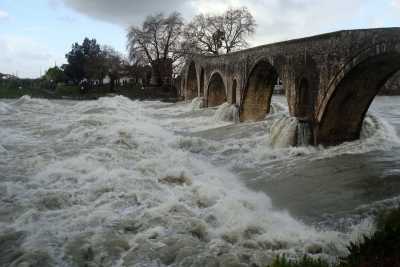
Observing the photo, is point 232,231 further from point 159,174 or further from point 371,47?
point 371,47

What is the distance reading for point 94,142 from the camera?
1482 centimetres

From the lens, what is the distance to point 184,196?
895cm

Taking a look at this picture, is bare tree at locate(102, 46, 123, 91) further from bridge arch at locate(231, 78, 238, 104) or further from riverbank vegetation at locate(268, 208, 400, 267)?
riverbank vegetation at locate(268, 208, 400, 267)

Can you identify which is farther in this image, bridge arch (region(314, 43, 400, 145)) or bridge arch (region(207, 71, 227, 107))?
bridge arch (region(207, 71, 227, 107))

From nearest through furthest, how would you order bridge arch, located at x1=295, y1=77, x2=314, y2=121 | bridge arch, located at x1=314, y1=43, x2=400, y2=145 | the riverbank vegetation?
the riverbank vegetation
bridge arch, located at x1=314, y1=43, x2=400, y2=145
bridge arch, located at x1=295, y1=77, x2=314, y2=121

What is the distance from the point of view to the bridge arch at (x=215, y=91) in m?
33.5

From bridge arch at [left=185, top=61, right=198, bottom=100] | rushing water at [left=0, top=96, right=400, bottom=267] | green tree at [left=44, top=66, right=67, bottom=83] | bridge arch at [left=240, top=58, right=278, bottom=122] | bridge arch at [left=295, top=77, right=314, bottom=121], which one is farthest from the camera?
green tree at [left=44, top=66, right=67, bottom=83]

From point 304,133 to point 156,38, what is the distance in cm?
3929

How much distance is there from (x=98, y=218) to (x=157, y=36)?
46239 mm

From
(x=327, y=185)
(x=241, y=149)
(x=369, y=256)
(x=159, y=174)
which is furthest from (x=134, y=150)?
(x=369, y=256)

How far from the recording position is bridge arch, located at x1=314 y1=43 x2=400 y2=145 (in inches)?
484

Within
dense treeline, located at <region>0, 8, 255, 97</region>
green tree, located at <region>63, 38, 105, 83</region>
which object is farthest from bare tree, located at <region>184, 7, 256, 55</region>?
green tree, located at <region>63, 38, 105, 83</region>

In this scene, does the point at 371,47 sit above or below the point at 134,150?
above

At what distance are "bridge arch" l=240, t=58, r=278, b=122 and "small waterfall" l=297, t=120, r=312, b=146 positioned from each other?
23.8 ft
